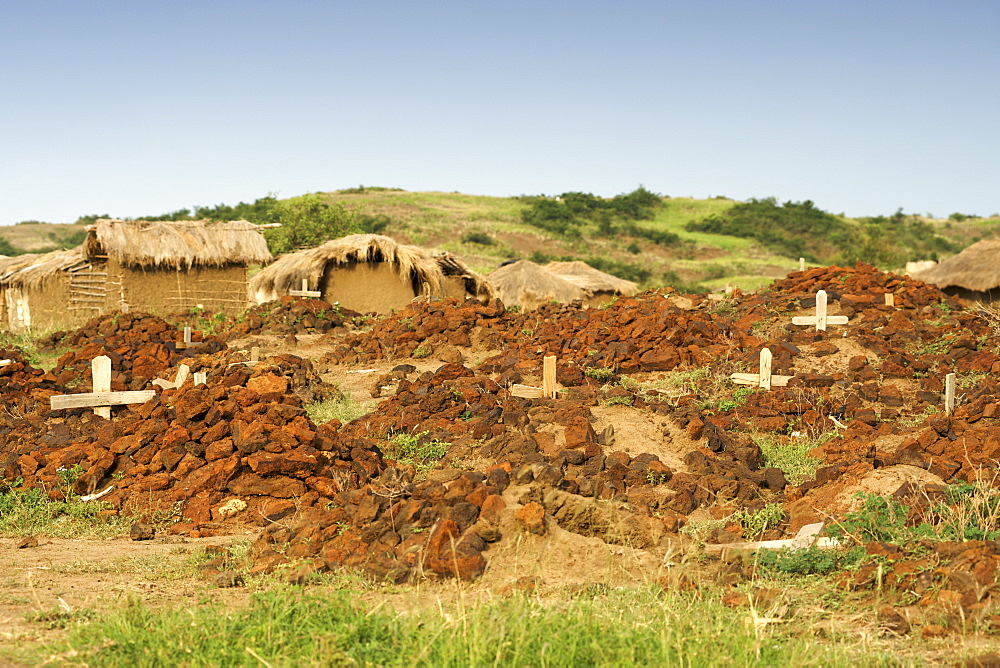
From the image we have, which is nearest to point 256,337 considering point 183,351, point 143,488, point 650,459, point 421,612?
point 183,351

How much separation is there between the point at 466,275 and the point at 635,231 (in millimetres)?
39204

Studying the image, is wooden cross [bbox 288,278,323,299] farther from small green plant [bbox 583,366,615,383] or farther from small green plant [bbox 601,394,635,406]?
small green plant [bbox 601,394,635,406]

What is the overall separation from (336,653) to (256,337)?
14.1 meters

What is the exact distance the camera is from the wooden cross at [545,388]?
10.0 meters

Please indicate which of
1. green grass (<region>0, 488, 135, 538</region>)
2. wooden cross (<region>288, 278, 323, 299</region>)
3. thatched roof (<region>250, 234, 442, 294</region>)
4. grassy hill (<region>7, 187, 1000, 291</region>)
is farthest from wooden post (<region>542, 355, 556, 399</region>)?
grassy hill (<region>7, 187, 1000, 291</region>)

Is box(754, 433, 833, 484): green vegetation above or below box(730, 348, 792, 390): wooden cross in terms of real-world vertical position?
below

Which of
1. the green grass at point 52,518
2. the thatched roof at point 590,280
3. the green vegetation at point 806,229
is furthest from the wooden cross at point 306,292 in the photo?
the green vegetation at point 806,229

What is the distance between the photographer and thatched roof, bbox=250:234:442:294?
67.2ft

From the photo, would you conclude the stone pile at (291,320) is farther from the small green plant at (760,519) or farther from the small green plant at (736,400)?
the small green plant at (760,519)

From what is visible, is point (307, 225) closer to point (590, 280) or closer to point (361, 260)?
point (590, 280)

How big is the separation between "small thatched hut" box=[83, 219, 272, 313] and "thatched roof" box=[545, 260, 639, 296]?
31.9 ft

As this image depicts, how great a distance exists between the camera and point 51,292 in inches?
784

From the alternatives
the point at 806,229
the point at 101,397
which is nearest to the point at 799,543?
the point at 101,397

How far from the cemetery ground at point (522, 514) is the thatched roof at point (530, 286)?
1163 centimetres
